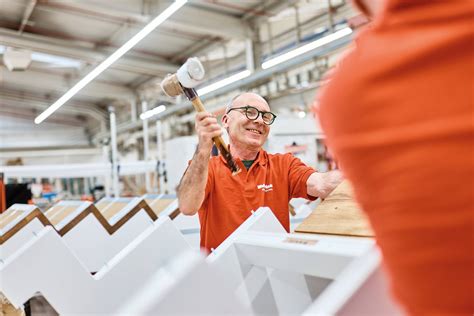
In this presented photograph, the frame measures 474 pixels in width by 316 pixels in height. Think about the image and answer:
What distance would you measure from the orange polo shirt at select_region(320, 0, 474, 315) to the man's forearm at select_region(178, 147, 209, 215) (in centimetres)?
125

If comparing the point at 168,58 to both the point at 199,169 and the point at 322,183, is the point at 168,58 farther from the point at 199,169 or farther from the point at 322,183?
the point at 199,169

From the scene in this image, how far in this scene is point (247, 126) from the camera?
2.16 m

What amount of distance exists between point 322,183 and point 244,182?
13.5 inches

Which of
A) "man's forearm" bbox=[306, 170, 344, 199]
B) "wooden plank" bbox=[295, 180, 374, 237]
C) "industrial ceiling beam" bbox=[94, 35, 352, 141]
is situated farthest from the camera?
"industrial ceiling beam" bbox=[94, 35, 352, 141]

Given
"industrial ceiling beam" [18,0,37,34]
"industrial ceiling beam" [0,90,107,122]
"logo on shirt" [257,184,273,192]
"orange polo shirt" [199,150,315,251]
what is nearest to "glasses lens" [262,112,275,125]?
"orange polo shirt" [199,150,315,251]

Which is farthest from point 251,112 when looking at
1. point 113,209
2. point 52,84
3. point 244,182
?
point 52,84

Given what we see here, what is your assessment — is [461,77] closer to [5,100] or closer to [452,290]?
[452,290]

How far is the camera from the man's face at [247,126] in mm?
2152

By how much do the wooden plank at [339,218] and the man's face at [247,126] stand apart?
2.90 feet

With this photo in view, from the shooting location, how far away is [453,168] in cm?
43

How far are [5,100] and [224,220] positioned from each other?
13.6m

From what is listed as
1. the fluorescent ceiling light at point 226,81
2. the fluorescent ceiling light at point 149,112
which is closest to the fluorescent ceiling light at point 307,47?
the fluorescent ceiling light at point 226,81

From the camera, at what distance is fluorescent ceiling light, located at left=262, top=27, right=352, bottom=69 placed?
584cm

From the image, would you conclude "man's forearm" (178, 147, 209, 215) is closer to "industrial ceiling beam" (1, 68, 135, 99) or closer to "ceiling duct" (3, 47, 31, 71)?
"ceiling duct" (3, 47, 31, 71)
